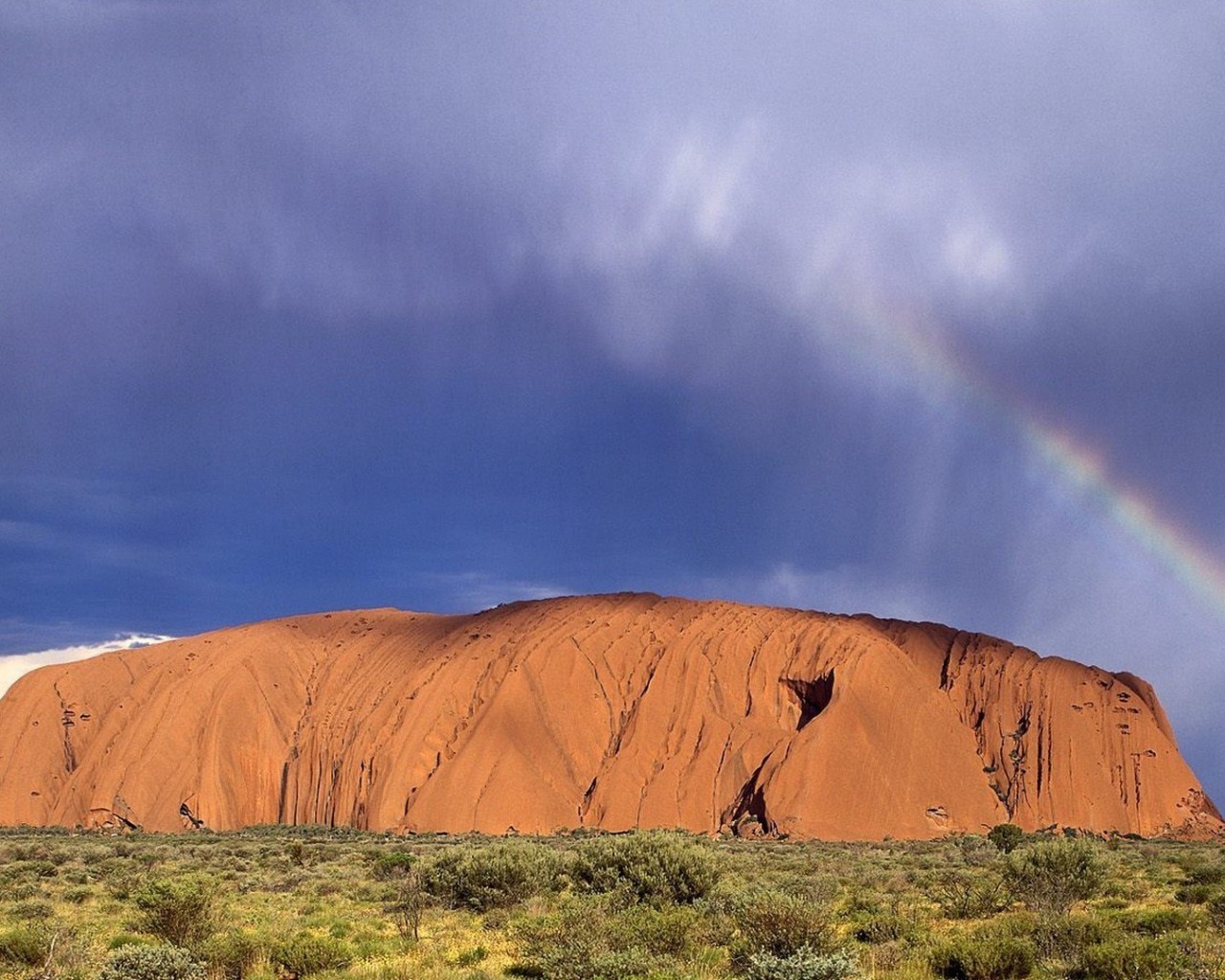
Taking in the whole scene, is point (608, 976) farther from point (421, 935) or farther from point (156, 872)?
point (156, 872)

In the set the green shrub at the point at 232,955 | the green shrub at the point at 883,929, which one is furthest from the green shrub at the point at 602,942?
the green shrub at the point at 232,955

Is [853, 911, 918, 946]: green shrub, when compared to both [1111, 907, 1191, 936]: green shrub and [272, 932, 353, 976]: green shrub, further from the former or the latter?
[272, 932, 353, 976]: green shrub

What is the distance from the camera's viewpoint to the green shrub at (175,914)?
14.9m

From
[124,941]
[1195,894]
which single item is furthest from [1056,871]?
[124,941]

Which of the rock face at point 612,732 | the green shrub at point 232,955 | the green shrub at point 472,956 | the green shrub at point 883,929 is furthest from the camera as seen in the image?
the rock face at point 612,732

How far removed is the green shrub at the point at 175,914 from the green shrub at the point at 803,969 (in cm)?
910

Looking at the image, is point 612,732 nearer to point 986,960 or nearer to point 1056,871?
point 1056,871

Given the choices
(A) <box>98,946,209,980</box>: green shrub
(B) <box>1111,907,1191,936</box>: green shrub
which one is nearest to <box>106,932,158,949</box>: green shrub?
(A) <box>98,946,209,980</box>: green shrub

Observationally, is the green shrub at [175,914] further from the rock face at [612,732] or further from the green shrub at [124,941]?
the rock face at [612,732]

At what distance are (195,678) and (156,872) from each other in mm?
61343

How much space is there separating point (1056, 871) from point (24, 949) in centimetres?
1789

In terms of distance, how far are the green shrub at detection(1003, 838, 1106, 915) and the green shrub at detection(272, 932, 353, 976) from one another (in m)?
12.1

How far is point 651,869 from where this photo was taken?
18500 millimetres

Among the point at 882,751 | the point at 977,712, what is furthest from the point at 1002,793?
the point at 882,751
